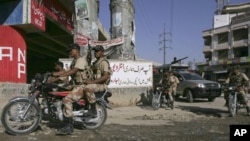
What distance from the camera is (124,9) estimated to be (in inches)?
520

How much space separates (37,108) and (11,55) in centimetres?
881

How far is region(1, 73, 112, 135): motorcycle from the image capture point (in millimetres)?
6617

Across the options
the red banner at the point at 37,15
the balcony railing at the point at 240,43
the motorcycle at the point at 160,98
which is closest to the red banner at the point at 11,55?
the red banner at the point at 37,15

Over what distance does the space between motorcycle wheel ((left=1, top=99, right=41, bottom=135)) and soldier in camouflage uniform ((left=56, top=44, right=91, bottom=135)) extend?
52 centimetres

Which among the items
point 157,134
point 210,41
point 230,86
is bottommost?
point 157,134

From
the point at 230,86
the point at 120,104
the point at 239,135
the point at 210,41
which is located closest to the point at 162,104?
the point at 120,104

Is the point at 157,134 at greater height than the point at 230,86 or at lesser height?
lesser

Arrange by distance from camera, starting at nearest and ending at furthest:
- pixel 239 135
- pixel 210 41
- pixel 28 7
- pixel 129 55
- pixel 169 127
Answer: pixel 239 135 → pixel 169 127 → pixel 129 55 → pixel 28 7 → pixel 210 41

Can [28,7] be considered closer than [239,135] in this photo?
No

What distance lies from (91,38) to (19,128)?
649 cm

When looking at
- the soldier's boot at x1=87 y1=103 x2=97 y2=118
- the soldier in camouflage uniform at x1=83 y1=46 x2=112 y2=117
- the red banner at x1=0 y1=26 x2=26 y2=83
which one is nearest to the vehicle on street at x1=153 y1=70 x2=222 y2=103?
the red banner at x1=0 y1=26 x2=26 y2=83

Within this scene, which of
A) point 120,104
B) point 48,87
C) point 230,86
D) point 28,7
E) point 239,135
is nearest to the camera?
point 239,135

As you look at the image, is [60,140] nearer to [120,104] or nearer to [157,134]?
[157,134]

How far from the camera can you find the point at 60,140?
641 cm
